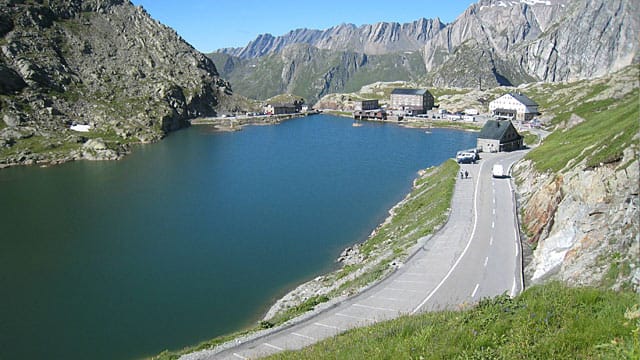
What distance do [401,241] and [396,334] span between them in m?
24.8

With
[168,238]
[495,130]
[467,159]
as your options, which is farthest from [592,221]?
[495,130]

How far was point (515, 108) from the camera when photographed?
144000 mm

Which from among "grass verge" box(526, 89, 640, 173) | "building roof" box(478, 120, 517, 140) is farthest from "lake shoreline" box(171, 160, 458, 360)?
"building roof" box(478, 120, 517, 140)

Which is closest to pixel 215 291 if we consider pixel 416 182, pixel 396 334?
pixel 396 334

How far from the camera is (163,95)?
160 meters

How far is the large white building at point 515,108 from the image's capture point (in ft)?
457

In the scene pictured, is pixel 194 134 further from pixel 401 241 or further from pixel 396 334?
pixel 396 334

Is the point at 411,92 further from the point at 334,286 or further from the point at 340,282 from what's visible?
the point at 334,286

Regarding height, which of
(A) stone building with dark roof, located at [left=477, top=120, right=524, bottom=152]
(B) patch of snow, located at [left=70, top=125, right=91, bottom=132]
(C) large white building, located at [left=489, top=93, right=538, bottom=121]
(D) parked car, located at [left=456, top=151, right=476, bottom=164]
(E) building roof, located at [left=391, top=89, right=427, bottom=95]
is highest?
(E) building roof, located at [left=391, top=89, right=427, bottom=95]

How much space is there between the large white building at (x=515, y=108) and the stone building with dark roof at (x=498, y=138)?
64.4m

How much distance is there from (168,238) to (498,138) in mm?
53533

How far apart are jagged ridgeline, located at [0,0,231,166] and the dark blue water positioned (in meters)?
23.1

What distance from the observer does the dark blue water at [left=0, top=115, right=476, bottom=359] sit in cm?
3278

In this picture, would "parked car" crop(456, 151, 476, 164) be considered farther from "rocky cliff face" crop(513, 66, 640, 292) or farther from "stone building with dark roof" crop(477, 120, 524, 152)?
"rocky cliff face" crop(513, 66, 640, 292)
